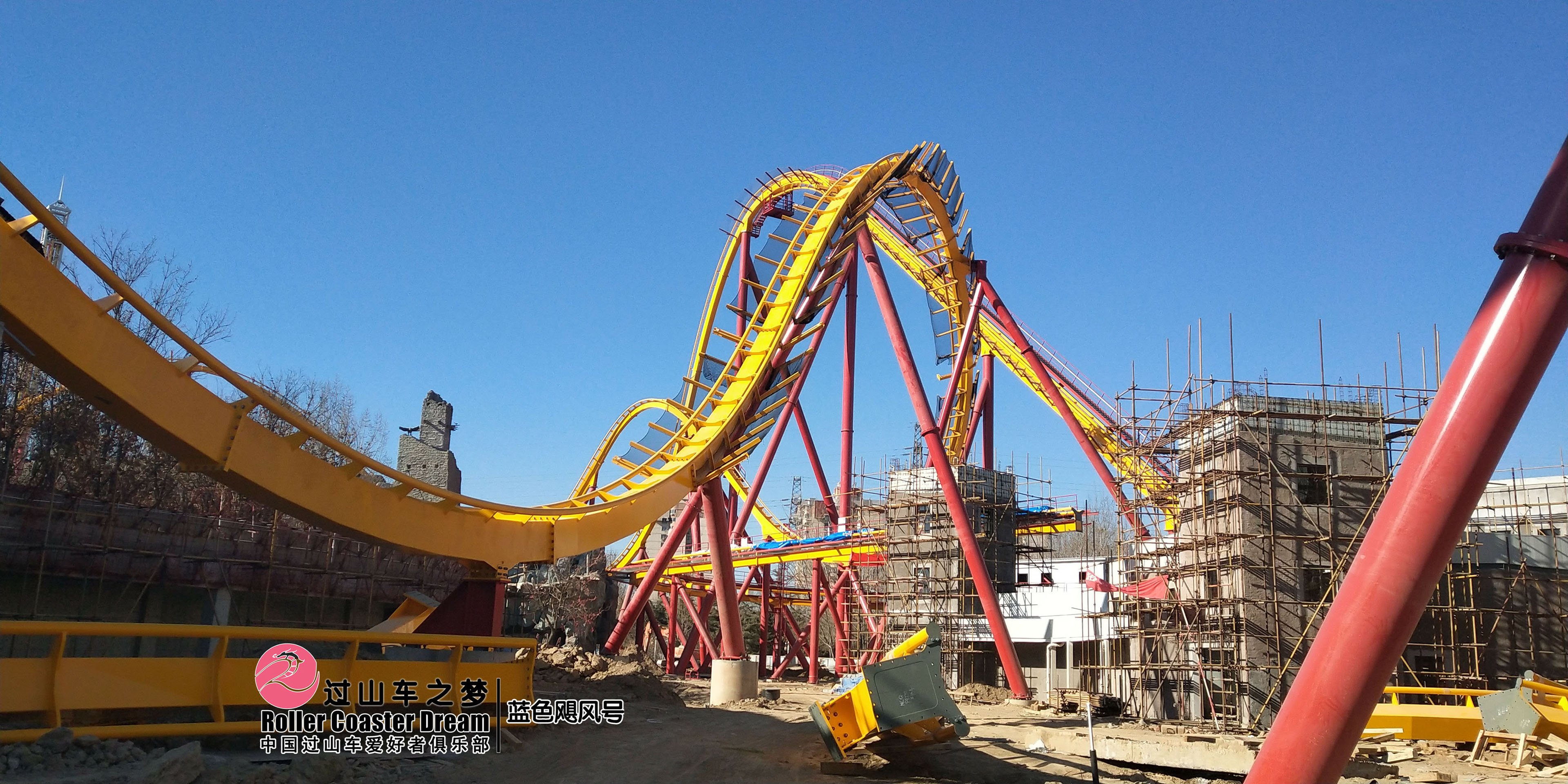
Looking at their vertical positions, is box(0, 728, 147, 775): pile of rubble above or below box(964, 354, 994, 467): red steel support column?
below

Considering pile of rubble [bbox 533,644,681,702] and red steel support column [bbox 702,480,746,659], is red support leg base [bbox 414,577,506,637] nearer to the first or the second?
pile of rubble [bbox 533,644,681,702]

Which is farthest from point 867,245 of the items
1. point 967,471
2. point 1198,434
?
point 1198,434

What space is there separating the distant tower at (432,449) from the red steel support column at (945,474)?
1005 centimetres

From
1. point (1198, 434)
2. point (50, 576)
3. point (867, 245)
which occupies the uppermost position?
point (867, 245)

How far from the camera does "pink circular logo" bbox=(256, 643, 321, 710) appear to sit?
8539 mm

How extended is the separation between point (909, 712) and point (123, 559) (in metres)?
9.70

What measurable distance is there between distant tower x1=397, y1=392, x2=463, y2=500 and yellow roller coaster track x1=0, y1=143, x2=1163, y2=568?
3624 mm

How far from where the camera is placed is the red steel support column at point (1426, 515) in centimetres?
427

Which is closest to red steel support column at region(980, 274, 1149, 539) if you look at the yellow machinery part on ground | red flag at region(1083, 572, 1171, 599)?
red flag at region(1083, 572, 1171, 599)

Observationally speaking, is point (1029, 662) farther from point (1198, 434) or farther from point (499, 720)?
point (499, 720)

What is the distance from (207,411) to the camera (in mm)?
8469

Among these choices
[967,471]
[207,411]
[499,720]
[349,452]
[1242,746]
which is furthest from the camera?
[967,471]

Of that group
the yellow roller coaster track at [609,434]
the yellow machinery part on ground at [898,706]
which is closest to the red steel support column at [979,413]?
the yellow roller coaster track at [609,434]

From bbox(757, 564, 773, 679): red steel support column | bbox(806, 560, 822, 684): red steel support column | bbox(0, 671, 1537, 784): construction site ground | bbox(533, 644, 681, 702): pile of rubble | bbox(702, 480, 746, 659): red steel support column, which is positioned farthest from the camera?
bbox(757, 564, 773, 679): red steel support column
